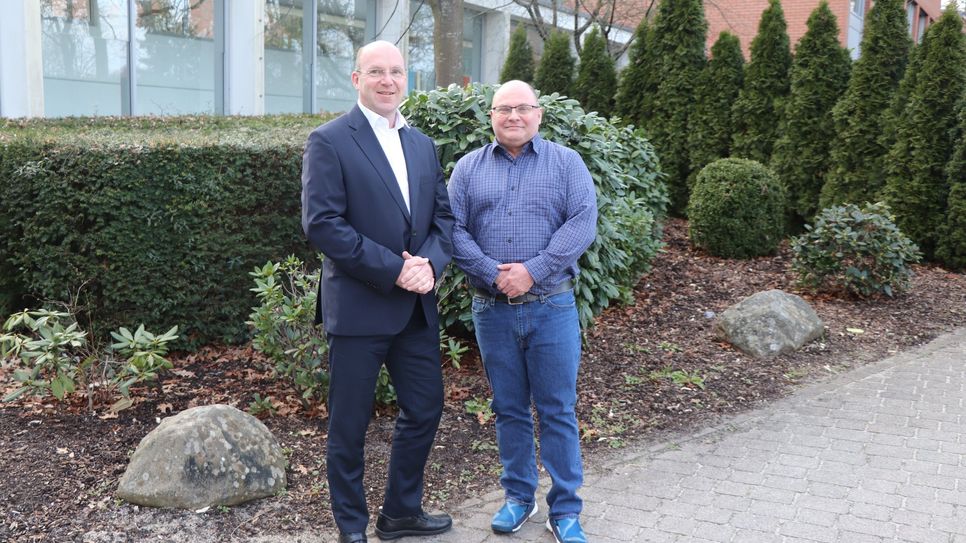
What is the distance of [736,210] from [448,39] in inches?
156

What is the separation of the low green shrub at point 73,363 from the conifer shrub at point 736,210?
6256 millimetres

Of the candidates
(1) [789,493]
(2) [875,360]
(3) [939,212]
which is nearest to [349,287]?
(1) [789,493]

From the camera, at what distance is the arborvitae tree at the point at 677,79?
37.7ft

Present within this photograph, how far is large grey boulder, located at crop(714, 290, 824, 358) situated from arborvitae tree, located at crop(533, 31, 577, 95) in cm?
728

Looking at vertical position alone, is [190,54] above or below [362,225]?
above

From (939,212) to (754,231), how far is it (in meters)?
2.25

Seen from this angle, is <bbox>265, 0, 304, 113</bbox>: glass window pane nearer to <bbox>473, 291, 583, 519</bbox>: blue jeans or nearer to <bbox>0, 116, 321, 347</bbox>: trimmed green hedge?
<bbox>0, 116, 321, 347</bbox>: trimmed green hedge

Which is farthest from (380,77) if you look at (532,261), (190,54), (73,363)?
(190,54)

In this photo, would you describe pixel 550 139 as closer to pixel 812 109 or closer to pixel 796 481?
pixel 796 481

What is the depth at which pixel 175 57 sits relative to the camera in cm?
1273

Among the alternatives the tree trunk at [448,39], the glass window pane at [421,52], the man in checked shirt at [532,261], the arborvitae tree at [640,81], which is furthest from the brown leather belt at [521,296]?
the glass window pane at [421,52]

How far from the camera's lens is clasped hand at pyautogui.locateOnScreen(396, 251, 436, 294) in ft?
11.0

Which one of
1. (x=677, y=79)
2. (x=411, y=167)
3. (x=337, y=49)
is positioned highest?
(x=337, y=49)

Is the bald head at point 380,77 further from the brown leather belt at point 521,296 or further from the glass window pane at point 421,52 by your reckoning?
the glass window pane at point 421,52
